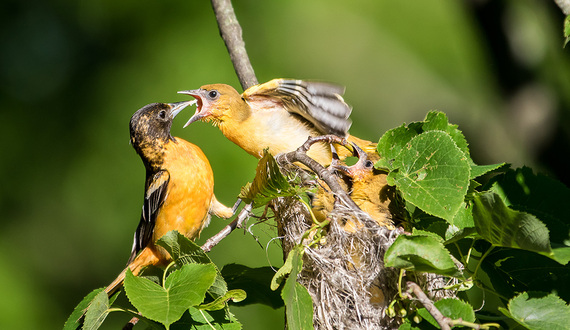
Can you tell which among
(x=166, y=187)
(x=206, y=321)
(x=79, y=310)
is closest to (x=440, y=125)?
(x=206, y=321)

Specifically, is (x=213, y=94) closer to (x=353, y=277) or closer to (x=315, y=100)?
(x=315, y=100)

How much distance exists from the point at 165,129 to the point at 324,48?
518 cm

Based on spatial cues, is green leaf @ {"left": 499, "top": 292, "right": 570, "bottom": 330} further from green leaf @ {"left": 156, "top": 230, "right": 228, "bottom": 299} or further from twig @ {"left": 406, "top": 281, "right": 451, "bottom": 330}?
green leaf @ {"left": 156, "top": 230, "right": 228, "bottom": 299}

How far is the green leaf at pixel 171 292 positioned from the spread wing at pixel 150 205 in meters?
1.52

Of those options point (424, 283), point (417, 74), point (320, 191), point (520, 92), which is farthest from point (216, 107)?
point (417, 74)

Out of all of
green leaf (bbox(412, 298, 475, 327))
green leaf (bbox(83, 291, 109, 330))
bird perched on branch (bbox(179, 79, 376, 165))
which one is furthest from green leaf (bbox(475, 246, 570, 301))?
green leaf (bbox(83, 291, 109, 330))

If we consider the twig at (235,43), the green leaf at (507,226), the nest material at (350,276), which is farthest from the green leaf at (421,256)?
the twig at (235,43)

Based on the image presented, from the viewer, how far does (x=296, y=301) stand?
173 cm

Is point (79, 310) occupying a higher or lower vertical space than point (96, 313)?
lower

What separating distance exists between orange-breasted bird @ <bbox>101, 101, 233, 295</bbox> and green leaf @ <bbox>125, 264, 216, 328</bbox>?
4.84 ft

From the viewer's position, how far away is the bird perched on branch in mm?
2713

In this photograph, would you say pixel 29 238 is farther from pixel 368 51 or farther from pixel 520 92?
pixel 520 92

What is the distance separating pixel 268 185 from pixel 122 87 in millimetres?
6622

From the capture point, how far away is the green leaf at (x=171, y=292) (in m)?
1.74
